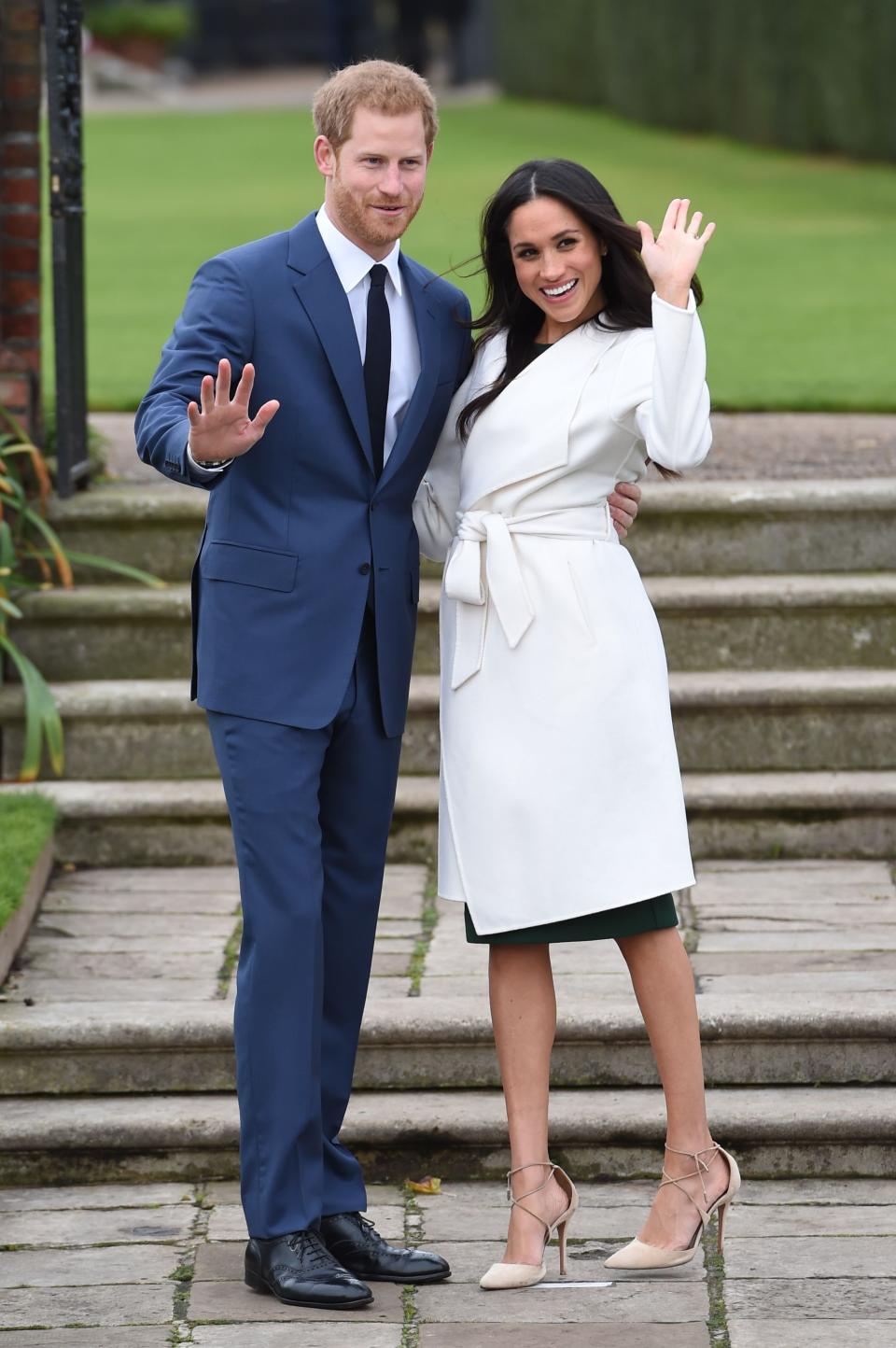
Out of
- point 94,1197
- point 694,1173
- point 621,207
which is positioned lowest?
point 94,1197

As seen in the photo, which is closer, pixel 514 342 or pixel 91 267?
pixel 514 342

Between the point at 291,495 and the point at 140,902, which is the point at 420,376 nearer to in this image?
the point at 291,495

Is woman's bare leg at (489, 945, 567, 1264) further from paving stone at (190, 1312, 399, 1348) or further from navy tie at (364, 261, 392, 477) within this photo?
navy tie at (364, 261, 392, 477)

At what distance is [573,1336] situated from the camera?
3.12m

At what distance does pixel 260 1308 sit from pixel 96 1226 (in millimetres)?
519

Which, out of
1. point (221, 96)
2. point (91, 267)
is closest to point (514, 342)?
point (91, 267)

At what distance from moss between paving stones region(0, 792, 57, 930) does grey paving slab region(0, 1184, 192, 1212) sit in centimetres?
65

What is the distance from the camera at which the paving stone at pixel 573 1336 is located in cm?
309

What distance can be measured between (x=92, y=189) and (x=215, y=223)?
3207mm

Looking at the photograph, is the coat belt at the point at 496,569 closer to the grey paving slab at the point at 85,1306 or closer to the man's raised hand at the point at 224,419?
the man's raised hand at the point at 224,419

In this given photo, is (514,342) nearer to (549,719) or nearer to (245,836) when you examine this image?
(549,719)

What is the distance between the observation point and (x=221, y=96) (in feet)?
94.7

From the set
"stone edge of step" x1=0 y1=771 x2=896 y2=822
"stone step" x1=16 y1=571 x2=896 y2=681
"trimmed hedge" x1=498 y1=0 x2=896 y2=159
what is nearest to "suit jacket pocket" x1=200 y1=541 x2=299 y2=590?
"stone edge of step" x1=0 y1=771 x2=896 y2=822

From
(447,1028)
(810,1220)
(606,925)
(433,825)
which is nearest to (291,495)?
(606,925)
